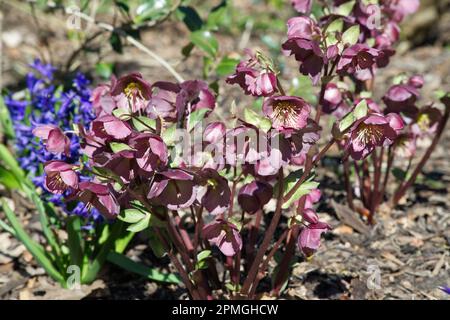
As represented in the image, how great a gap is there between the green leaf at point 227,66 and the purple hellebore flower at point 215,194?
1.00 meters

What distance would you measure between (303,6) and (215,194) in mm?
732

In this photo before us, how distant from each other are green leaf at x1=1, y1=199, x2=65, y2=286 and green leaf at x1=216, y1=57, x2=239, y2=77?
1011 millimetres

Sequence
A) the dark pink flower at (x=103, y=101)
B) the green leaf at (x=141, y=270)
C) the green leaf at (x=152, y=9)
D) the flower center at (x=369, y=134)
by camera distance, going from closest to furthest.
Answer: the flower center at (x=369, y=134) < the dark pink flower at (x=103, y=101) < the green leaf at (x=141, y=270) < the green leaf at (x=152, y=9)

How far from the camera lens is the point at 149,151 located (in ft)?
5.02

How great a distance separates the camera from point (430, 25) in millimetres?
4551

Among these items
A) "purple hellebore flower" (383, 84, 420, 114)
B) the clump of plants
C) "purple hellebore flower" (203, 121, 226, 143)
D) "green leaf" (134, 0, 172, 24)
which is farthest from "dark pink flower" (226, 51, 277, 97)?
"green leaf" (134, 0, 172, 24)

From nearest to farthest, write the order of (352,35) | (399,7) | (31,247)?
(352,35), (31,247), (399,7)

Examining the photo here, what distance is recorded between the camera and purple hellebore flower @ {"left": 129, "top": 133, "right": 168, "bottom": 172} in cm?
150

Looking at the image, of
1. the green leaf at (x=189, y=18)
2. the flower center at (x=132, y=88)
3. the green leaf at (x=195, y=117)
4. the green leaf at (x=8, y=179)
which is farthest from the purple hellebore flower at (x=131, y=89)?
the green leaf at (x=189, y=18)

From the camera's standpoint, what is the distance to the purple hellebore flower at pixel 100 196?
1.51 meters

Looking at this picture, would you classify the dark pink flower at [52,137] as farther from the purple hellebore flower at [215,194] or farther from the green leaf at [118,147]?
the purple hellebore flower at [215,194]

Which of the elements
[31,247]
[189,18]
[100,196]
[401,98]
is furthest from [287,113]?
[189,18]

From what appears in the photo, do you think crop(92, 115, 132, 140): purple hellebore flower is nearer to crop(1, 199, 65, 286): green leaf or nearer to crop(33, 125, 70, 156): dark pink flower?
crop(33, 125, 70, 156): dark pink flower

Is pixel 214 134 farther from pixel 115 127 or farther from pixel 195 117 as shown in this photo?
pixel 115 127
